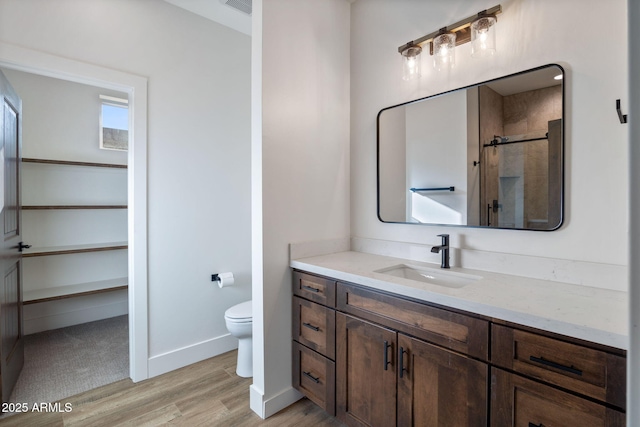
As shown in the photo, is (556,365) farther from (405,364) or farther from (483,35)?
(483,35)

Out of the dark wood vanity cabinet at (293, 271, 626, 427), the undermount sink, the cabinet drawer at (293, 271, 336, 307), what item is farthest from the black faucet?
the cabinet drawer at (293, 271, 336, 307)

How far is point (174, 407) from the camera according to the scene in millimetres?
1925

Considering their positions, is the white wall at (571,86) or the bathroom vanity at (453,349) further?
the white wall at (571,86)

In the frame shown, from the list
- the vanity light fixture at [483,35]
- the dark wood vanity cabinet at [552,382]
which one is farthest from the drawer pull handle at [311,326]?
the vanity light fixture at [483,35]

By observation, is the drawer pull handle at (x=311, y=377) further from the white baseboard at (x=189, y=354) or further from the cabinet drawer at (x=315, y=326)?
the white baseboard at (x=189, y=354)

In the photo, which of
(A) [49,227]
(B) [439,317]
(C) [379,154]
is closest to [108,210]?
(A) [49,227]

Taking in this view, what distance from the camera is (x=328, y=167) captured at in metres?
2.16

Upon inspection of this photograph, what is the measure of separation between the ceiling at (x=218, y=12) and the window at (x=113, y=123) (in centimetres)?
146

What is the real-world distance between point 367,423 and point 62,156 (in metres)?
3.54

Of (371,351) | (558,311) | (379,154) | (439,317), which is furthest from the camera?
(379,154)

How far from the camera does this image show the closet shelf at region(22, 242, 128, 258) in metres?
2.77

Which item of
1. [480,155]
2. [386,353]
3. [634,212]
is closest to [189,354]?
[386,353]

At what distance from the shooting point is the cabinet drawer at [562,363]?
906mm

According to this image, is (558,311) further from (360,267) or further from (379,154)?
(379,154)
